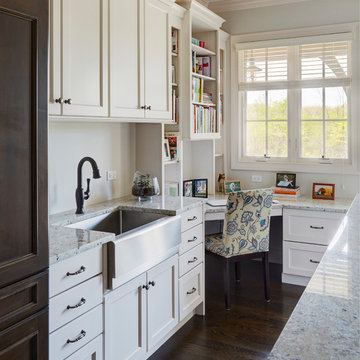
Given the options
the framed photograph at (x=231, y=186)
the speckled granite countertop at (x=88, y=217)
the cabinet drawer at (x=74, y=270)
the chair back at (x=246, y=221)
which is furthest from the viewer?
the framed photograph at (x=231, y=186)

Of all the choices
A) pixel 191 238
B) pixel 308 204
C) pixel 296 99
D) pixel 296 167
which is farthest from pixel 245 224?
pixel 296 99

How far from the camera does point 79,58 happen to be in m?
2.37

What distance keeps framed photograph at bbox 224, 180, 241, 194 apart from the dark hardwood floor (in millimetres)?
916

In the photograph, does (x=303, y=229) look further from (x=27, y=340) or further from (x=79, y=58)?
(x=27, y=340)

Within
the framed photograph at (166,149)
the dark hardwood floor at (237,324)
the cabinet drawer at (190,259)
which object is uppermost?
the framed photograph at (166,149)

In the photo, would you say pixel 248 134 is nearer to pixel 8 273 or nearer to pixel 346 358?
pixel 8 273

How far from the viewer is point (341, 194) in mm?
4305

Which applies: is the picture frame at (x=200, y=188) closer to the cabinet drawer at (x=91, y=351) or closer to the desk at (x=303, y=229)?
the desk at (x=303, y=229)

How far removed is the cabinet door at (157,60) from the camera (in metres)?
3.03

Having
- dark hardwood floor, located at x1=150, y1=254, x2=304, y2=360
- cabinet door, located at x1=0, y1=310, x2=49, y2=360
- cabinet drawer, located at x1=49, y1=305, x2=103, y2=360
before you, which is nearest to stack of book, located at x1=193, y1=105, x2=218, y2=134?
dark hardwood floor, located at x1=150, y1=254, x2=304, y2=360

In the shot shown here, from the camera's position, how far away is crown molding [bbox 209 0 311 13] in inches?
175

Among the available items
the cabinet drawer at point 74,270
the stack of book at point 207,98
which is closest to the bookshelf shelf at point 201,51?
the stack of book at point 207,98

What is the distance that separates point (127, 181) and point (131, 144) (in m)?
0.31

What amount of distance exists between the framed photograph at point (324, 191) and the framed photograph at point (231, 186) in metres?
0.80
